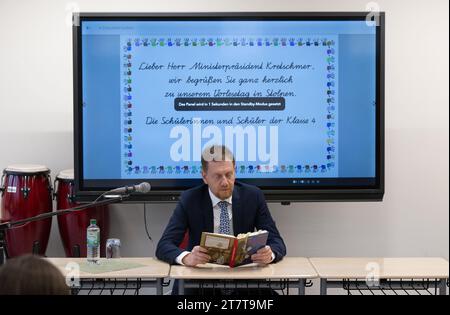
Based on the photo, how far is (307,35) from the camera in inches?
168

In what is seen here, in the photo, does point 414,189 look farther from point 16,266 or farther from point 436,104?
point 16,266

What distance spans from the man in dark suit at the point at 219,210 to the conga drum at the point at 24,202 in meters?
1.17

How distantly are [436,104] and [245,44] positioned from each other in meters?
1.45

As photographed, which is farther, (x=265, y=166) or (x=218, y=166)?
(x=265, y=166)

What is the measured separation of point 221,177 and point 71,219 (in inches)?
52.8

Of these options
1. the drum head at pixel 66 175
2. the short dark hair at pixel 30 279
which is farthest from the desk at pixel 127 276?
the short dark hair at pixel 30 279

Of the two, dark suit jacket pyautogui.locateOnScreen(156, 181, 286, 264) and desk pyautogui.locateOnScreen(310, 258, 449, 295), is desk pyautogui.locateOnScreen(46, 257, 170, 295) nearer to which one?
dark suit jacket pyautogui.locateOnScreen(156, 181, 286, 264)

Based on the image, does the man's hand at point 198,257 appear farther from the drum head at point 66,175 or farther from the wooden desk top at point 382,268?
the drum head at point 66,175

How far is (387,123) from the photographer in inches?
186

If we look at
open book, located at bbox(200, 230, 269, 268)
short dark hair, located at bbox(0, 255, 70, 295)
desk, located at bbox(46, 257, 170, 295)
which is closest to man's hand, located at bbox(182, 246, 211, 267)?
open book, located at bbox(200, 230, 269, 268)

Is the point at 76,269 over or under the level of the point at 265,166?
under
